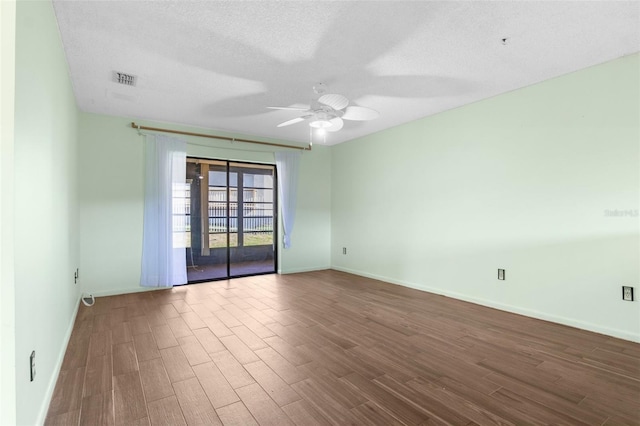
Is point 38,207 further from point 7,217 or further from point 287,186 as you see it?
point 287,186

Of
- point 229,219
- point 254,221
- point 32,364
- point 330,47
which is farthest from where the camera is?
point 254,221

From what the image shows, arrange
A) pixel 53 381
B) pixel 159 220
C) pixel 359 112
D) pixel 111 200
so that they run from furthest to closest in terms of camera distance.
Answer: pixel 159 220, pixel 111 200, pixel 359 112, pixel 53 381

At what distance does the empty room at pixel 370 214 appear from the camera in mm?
1768

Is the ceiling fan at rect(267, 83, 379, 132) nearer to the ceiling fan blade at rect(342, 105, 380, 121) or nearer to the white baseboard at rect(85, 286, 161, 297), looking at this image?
the ceiling fan blade at rect(342, 105, 380, 121)

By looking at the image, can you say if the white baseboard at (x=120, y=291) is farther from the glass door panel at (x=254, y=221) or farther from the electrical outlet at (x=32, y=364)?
the electrical outlet at (x=32, y=364)

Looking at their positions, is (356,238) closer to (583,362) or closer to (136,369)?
(583,362)

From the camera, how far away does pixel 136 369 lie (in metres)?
2.25

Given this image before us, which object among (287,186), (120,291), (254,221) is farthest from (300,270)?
(120,291)

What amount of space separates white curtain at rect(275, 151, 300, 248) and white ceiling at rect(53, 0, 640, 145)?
1912mm

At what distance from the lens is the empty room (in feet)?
5.80

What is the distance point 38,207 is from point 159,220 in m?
2.90

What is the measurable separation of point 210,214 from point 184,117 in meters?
1.67

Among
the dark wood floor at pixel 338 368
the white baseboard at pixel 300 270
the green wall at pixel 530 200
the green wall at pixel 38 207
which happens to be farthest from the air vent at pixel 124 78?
the white baseboard at pixel 300 270

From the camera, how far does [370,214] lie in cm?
543
